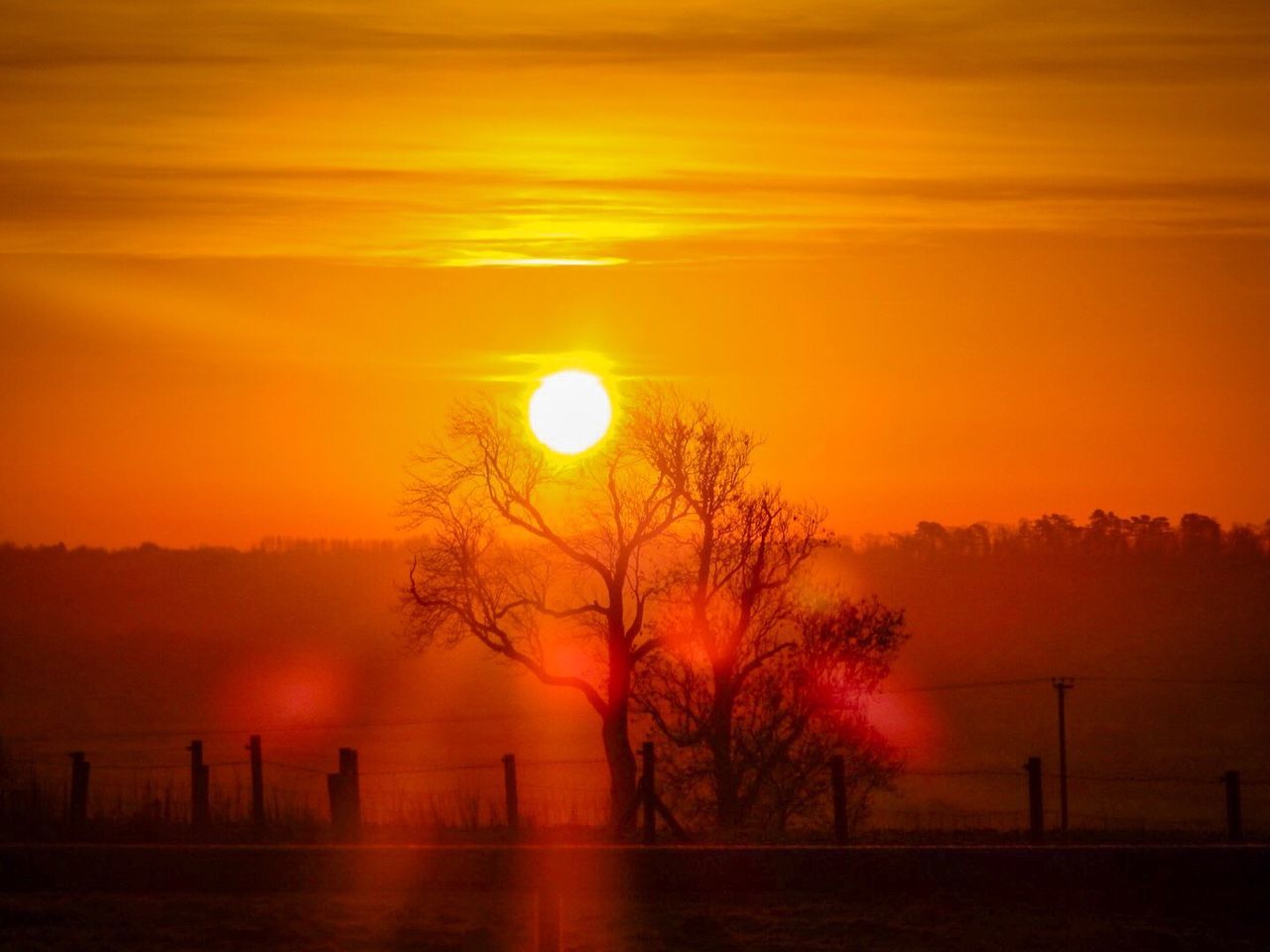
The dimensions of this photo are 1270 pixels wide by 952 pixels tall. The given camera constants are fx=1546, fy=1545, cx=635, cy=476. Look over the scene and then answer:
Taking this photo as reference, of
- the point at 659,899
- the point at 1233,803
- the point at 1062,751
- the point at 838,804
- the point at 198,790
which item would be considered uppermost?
the point at 659,899

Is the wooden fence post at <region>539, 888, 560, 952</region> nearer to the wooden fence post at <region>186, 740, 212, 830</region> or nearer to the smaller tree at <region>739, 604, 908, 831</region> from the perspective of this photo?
the wooden fence post at <region>186, 740, 212, 830</region>

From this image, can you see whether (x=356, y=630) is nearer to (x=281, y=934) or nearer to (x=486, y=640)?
(x=486, y=640)

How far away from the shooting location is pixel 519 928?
7211 millimetres

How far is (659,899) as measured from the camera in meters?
6.78

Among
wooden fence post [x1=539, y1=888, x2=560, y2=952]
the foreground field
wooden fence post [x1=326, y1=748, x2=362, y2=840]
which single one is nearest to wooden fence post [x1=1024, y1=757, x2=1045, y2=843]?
wooden fence post [x1=326, y1=748, x2=362, y2=840]

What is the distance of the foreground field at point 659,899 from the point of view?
6.21 meters

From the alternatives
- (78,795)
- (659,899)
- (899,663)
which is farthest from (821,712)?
(899,663)

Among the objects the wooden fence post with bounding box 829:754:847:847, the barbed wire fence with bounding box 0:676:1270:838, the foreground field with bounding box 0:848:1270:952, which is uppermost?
the foreground field with bounding box 0:848:1270:952

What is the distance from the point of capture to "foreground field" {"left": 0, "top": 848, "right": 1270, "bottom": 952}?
20.4 ft

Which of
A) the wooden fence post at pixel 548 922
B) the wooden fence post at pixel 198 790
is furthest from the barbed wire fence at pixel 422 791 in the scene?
the wooden fence post at pixel 548 922

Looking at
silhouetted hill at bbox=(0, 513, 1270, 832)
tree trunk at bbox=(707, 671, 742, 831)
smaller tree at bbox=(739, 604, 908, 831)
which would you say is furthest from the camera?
silhouetted hill at bbox=(0, 513, 1270, 832)

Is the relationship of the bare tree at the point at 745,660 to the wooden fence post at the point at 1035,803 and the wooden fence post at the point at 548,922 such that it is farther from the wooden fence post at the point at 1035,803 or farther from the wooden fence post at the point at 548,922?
the wooden fence post at the point at 548,922

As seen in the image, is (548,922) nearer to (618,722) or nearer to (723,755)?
(618,722)

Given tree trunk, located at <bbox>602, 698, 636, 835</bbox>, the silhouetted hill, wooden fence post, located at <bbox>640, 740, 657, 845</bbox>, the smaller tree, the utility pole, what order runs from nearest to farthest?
wooden fence post, located at <bbox>640, 740, 657, 845</bbox> → the utility pole → tree trunk, located at <bbox>602, 698, 636, 835</bbox> → the smaller tree → the silhouetted hill
